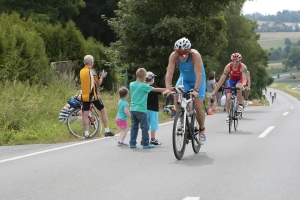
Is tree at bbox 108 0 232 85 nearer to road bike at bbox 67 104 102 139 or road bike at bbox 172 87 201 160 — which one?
road bike at bbox 67 104 102 139

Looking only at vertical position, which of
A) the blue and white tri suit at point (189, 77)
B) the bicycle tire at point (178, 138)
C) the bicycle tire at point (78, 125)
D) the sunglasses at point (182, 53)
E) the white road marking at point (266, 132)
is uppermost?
the sunglasses at point (182, 53)

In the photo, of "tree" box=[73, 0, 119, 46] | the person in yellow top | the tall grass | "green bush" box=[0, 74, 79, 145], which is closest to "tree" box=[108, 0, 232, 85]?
the tall grass

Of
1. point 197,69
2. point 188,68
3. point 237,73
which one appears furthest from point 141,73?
point 237,73

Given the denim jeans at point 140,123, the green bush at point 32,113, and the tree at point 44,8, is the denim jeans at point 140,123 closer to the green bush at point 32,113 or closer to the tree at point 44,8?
the green bush at point 32,113

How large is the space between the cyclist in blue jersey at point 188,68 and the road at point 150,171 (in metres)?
1.07

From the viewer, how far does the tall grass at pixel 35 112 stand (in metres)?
13.6

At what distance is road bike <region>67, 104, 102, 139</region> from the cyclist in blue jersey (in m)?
3.79

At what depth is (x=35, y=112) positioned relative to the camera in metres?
17.0

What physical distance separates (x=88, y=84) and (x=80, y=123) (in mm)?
1292

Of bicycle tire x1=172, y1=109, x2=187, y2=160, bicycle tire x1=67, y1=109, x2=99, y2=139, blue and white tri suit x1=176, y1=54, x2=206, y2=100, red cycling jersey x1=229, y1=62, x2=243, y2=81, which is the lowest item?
bicycle tire x1=67, y1=109, x2=99, y2=139

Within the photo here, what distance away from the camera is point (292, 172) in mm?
8578

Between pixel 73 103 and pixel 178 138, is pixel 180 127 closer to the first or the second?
pixel 178 138

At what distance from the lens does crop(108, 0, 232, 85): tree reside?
29406 millimetres

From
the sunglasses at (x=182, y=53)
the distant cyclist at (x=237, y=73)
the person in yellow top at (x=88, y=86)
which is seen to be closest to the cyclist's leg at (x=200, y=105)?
the sunglasses at (x=182, y=53)
